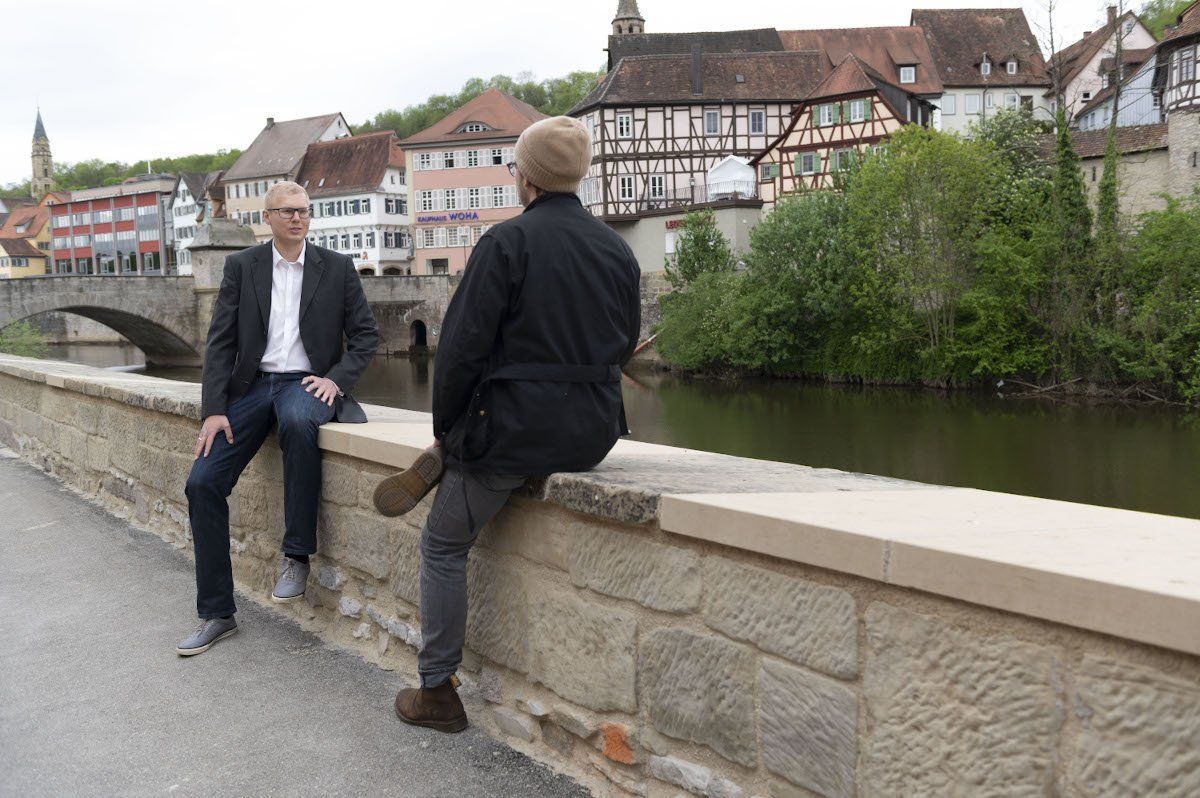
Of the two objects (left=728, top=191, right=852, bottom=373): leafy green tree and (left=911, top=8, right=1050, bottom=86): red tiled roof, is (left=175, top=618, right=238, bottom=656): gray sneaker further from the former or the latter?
(left=911, top=8, right=1050, bottom=86): red tiled roof

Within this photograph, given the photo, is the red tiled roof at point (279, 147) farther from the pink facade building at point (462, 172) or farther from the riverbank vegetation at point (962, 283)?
the riverbank vegetation at point (962, 283)

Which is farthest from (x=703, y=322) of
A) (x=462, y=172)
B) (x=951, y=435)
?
(x=462, y=172)

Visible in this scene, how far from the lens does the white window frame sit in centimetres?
4659

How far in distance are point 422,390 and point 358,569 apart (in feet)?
110

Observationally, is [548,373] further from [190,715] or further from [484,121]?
[484,121]

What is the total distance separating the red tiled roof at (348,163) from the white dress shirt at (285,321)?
60925 mm

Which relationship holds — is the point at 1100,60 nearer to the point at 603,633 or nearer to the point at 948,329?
the point at 948,329

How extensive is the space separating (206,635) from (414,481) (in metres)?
1.28

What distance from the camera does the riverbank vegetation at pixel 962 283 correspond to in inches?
1046

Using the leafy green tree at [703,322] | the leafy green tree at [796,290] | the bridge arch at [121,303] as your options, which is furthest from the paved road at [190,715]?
the bridge arch at [121,303]

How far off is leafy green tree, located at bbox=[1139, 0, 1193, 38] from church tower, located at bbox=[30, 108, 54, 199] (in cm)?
10614

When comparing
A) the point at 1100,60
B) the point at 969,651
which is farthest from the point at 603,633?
the point at 1100,60

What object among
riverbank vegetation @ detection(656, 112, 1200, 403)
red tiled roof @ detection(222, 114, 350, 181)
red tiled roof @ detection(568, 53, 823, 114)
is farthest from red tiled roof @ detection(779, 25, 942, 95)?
red tiled roof @ detection(222, 114, 350, 181)

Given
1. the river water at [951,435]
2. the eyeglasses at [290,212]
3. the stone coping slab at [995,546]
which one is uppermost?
the eyeglasses at [290,212]
